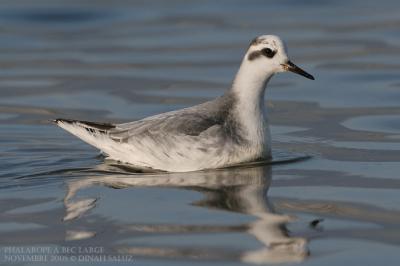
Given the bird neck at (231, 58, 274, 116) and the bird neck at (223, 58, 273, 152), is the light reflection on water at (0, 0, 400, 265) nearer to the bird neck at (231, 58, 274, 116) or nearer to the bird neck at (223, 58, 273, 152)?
the bird neck at (223, 58, 273, 152)

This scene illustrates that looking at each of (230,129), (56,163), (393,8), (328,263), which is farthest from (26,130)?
(393,8)

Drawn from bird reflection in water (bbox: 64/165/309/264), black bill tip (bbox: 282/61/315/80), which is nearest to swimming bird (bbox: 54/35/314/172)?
black bill tip (bbox: 282/61/315/80)

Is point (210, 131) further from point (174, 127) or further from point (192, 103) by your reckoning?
point (192, 103)

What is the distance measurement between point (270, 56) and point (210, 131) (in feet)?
3.65

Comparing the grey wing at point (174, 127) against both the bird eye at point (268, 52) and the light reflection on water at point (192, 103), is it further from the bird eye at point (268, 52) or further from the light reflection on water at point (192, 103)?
the bird eye at point (268, 52)

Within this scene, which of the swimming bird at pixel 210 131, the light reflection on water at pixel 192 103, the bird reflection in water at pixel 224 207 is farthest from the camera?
the swimming bird at pixel 210 131

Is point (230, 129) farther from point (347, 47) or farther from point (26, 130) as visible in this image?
point (347, 47)

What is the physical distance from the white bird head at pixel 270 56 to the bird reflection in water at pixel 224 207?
1103 mm

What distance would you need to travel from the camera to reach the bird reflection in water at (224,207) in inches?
360

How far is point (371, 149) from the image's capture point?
527 inches

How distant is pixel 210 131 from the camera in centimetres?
1238

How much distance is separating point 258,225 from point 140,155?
9.57ft

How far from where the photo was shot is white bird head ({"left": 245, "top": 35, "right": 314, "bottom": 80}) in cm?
1272

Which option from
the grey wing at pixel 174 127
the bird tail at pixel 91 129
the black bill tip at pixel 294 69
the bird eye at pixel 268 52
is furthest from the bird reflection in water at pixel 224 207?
the bird eye at pixel 268 52
